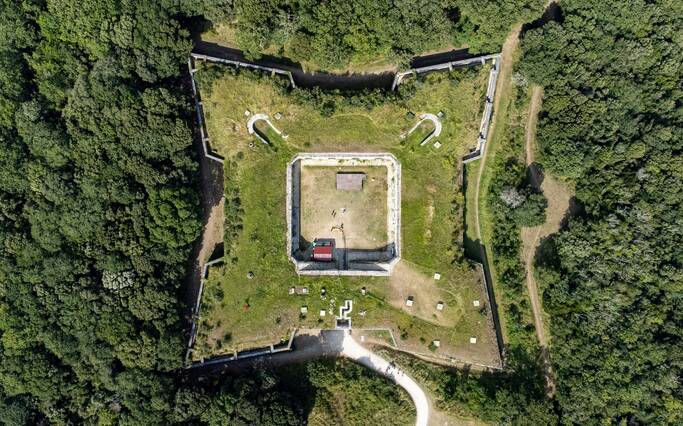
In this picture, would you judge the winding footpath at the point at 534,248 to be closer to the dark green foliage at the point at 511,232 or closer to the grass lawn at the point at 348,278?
the dark green foliage at the point at 511,232

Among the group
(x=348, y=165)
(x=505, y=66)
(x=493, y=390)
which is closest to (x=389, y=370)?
(x=493, y=390)

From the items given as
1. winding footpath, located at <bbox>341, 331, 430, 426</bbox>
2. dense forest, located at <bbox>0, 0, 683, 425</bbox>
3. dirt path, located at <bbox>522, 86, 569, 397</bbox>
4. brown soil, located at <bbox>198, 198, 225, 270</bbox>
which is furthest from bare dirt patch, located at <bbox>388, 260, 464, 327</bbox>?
brown soil, located at <bbox>198, 198, 225, 270</bbox>

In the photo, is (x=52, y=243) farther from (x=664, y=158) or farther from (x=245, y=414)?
(x=664, y=158)

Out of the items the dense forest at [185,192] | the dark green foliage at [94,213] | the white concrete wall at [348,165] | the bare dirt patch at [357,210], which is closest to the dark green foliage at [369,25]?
the dense forest at [185,192]

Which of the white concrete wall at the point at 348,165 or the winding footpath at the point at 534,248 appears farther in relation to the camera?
the winding footpath at the point at 534,248

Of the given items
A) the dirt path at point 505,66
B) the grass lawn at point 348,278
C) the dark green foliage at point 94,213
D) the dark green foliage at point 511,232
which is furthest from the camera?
the dirt path at point 505,66

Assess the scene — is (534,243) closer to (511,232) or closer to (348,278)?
(511,232)

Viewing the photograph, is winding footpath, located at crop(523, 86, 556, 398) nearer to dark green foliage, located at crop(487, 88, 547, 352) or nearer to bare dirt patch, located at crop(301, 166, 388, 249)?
dark green foliage, located at crop(487, 88, 547, 352)
